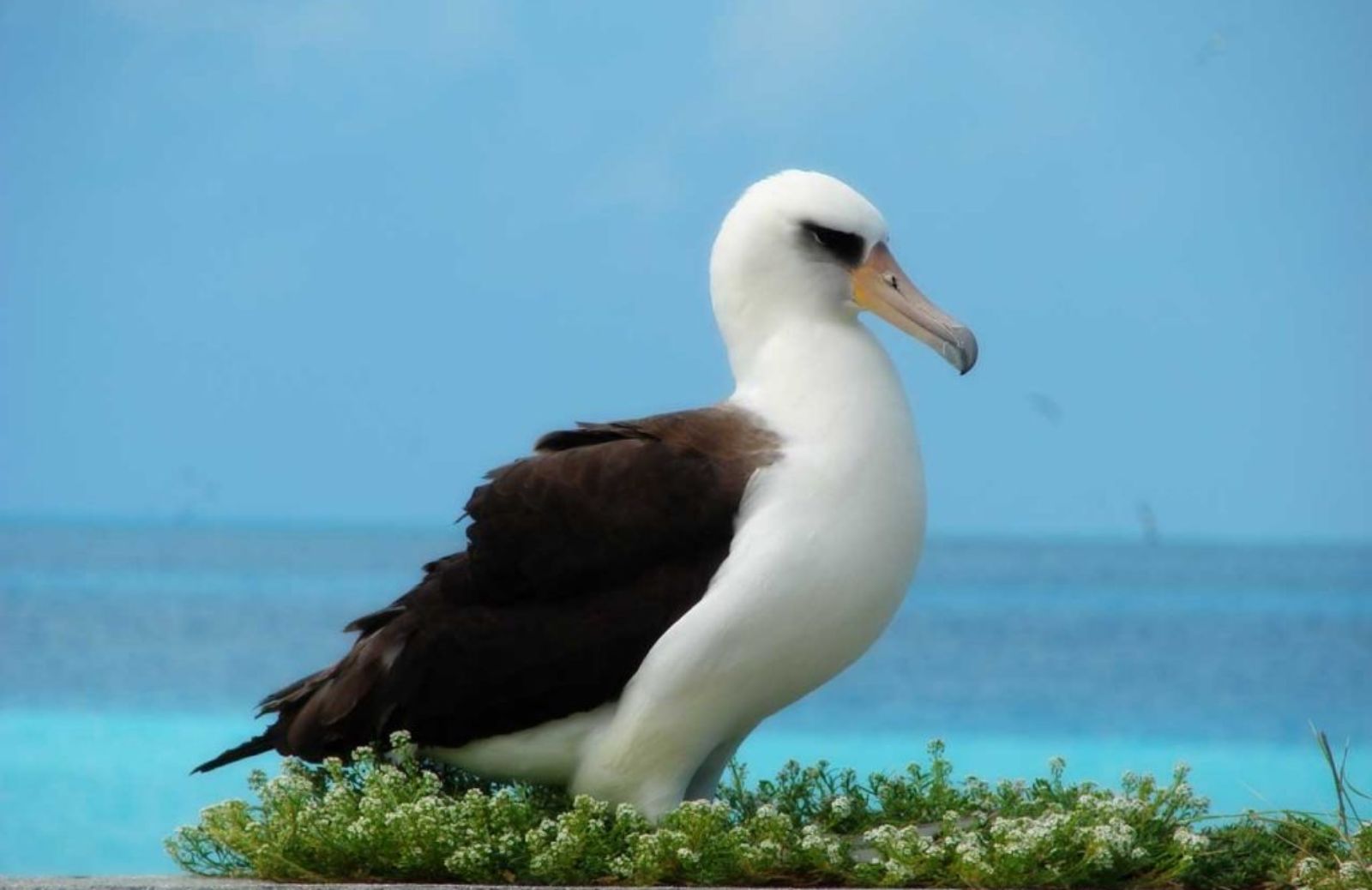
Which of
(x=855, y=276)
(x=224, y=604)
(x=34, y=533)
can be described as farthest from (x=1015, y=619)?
(x=34, y=533)

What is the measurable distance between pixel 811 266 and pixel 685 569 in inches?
44.6

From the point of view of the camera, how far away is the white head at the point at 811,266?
845cm

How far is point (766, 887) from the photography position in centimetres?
777

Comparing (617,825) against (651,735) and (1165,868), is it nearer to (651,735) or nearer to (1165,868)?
(651,735)

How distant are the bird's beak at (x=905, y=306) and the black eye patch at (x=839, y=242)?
39 millimetres

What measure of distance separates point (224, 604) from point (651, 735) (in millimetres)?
40797

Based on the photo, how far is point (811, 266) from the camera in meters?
8.48

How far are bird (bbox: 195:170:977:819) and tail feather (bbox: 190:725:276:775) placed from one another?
224 millimetres

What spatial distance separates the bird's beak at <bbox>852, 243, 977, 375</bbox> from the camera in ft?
27.5

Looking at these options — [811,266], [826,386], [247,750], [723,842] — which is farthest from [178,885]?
[811,266]

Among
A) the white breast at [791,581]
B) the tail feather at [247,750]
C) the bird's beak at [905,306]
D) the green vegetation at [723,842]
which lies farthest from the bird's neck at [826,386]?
the tail feather at [247,750]

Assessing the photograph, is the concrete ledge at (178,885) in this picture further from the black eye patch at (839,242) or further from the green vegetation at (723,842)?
the black eye patch at (839,242)

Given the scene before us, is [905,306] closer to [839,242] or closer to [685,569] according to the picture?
[839,242]

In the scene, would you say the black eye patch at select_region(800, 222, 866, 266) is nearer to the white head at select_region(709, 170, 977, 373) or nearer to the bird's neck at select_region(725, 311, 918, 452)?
the white head at select_region(709, 170, 977, 373)
